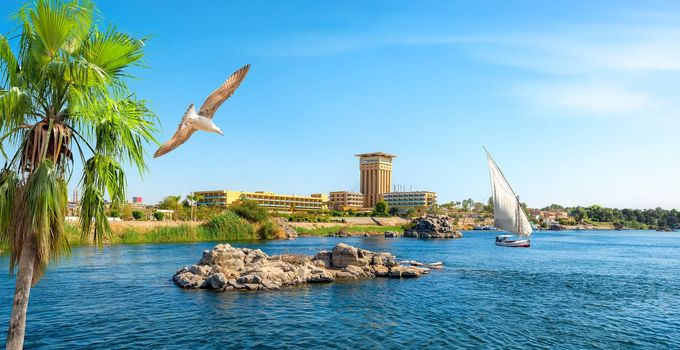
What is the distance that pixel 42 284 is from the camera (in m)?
30.6

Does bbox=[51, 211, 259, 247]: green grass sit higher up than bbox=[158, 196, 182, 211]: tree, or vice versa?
bbox=[158, 196, 182, 211]: tree

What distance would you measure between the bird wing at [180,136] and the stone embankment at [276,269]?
72.2 ft

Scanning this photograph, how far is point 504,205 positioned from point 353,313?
52232mm

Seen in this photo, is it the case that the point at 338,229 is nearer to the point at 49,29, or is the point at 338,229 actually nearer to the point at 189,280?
the point at 189,280

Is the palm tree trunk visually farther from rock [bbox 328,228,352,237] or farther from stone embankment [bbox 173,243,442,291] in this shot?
rock [bbox 328,228,352,237]

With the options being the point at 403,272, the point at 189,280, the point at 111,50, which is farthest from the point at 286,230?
the point at 111,50

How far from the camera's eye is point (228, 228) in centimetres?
7975

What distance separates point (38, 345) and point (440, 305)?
20.2 m

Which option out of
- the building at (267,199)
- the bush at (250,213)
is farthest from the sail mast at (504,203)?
the building at (267,199)

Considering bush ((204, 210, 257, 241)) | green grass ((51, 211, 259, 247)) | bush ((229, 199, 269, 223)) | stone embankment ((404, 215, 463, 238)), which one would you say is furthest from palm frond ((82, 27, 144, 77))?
stone embankment ((404, 215, 463, 238))

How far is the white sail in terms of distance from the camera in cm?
6956

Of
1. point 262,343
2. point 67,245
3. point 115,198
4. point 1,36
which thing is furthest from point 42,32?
point 262,343

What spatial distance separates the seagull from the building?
14089cm

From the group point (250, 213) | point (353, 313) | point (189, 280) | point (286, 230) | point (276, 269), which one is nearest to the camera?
point (353, 313)
